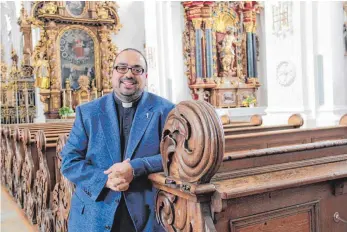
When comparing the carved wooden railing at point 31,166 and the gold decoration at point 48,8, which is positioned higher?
the gold decoration at point 48,8

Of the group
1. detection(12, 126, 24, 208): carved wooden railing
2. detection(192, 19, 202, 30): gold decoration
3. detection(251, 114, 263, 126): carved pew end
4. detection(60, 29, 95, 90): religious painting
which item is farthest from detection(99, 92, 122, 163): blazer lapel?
detection(60, 29, 95, 90): religious painting

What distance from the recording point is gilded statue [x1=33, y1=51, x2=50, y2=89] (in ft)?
35.7

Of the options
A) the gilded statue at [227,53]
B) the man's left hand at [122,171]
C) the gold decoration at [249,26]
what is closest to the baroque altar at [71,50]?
the gilded statue at [227,53]

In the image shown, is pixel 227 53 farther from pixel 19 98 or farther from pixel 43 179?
pixel 43 179

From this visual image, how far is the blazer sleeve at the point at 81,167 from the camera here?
1582 millimetres

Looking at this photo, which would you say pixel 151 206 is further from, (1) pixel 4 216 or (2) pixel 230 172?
(1) pixel 4 216

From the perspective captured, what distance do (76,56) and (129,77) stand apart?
1052 cm

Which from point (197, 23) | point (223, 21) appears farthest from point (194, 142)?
point (223, 21)

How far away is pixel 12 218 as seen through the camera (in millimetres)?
3869

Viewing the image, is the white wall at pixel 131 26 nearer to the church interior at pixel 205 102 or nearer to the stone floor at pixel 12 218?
the church interior at pixel 205 102

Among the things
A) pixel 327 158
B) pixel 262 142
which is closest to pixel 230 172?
pixel 327 158

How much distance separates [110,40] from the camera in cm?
1201

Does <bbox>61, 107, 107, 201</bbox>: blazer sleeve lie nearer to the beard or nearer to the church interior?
the beard

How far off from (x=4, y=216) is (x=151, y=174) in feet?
10.2
